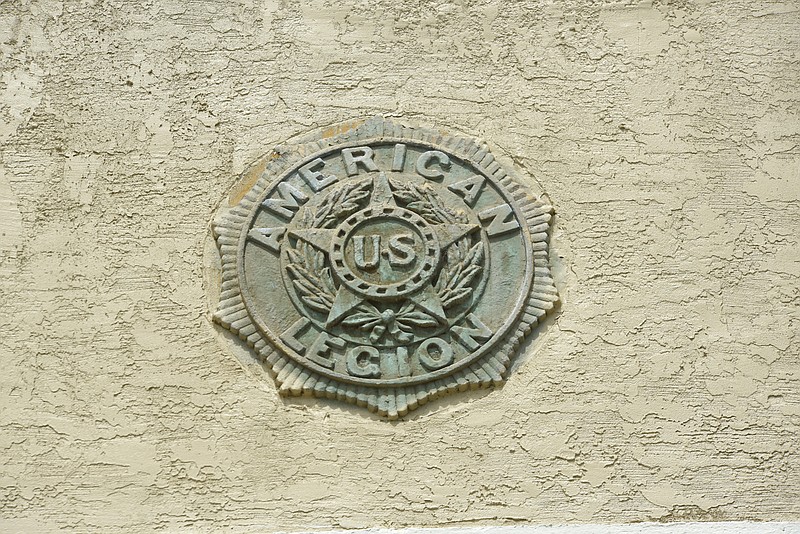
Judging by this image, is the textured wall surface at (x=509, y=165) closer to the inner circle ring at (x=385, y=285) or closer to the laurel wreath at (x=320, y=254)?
the laurel wreath at (x=320, y=254)

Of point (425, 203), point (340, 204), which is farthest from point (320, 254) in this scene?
point (425, 203)

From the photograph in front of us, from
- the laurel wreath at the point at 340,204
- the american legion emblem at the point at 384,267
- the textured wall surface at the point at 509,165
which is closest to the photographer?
the textured wall surface at the point at 509,165

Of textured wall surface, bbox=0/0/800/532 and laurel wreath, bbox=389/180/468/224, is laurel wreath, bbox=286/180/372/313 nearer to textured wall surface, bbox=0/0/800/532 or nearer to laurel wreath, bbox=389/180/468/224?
laurel wreath, bbox=389/180/468/224

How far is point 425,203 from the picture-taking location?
5180 millimetres

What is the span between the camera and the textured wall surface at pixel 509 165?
4.80m

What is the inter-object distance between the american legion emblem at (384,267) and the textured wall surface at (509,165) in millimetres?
105

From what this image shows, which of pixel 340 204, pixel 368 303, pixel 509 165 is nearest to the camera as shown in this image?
pixel 368 303

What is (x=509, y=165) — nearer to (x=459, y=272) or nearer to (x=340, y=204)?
(x=459, y=272)

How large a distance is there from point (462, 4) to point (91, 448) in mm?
2612

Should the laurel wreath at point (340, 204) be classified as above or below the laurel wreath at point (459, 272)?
above

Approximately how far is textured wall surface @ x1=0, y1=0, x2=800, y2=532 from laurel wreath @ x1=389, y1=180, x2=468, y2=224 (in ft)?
1.21

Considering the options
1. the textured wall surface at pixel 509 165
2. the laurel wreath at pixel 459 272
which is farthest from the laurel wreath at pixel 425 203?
the textured wall surface at pixel 509 165

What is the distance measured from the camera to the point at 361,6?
5.62 meters

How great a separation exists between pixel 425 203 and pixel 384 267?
0.34m
